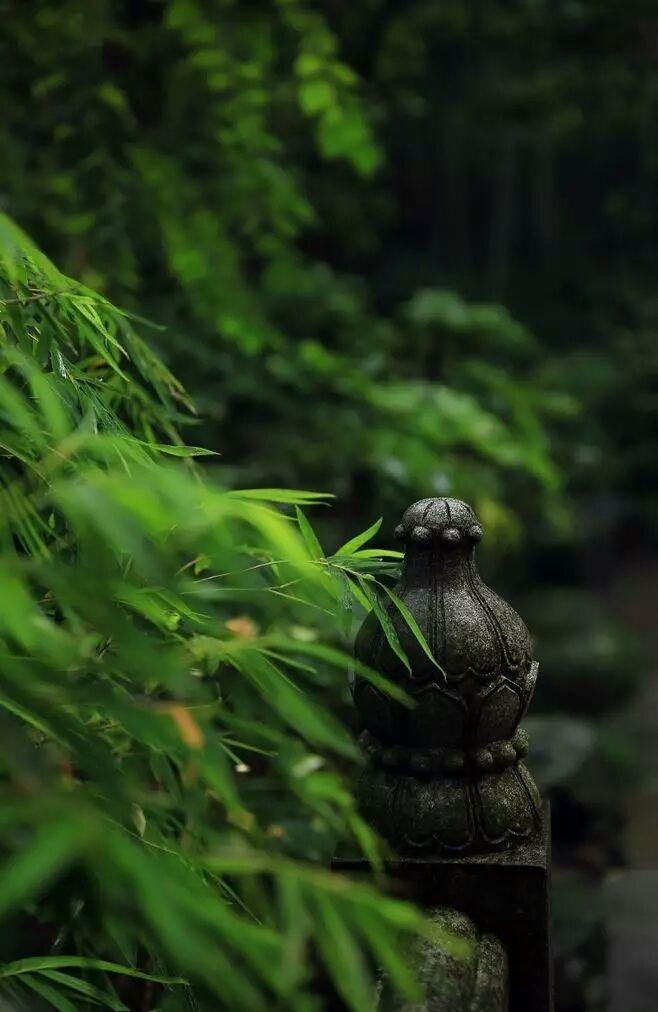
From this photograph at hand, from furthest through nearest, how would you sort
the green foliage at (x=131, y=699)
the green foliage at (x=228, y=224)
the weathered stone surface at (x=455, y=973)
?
1. the green foliage at (x=228, y=224)
2. the weathered stone surface at (x=455, y=973)
3. the green foliage at (x=131, y=699)

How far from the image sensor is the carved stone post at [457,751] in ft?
6.28

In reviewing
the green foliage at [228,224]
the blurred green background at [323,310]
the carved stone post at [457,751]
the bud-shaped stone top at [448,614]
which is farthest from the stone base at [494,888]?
the green foliage at [228,224]

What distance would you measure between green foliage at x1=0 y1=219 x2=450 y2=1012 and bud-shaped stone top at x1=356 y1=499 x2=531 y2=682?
0.26 ft

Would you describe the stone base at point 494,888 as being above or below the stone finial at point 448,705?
below

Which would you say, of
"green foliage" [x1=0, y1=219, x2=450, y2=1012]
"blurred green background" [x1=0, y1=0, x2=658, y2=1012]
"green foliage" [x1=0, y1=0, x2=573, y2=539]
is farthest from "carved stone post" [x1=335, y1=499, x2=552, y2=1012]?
"green foliage" [x1=0, y1=0, x2=573, y2=539]

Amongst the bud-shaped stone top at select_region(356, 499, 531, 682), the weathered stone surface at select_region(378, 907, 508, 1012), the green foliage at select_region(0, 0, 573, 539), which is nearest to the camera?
the weathered stone surface at select_region(378, 907, 508, 1012)

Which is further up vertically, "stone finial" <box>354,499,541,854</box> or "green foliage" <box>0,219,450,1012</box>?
"green foliage" <box>0,219,450,1012</box>

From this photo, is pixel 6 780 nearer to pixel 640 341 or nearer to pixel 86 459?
pixel 86 459

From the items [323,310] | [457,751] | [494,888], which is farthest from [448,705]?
[323,310]

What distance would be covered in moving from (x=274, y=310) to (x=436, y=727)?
4.10m

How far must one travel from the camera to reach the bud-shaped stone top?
6.24ft

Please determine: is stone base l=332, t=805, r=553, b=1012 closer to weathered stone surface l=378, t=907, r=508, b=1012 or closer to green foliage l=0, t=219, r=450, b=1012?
weathered stone surface l=378, t=907, r=508, b=1012

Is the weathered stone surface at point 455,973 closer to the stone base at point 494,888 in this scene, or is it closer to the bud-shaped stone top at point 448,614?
the stone base at point 494,888

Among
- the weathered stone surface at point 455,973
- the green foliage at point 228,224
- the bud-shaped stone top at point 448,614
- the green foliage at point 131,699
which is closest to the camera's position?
the green foliage at point 131,699
